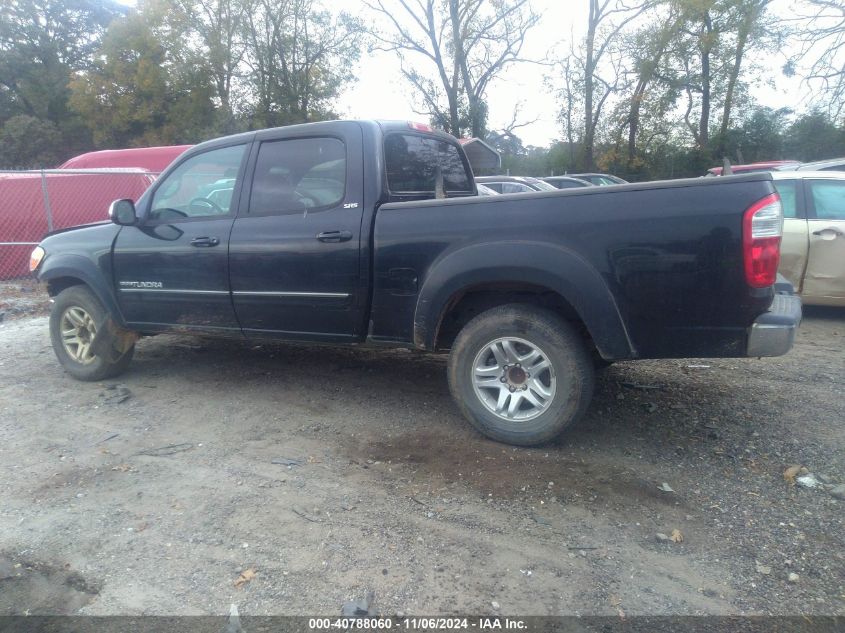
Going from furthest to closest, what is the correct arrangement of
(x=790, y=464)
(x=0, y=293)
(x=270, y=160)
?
(x=0, y=293), (x=270, y=160), (x=790, y=464)

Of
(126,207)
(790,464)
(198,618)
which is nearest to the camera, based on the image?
(198,618)

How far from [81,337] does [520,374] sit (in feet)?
12.3

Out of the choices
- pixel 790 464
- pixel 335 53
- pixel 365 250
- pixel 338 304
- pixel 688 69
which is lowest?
pixel 790 464

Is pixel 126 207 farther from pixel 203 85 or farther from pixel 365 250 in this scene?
pixel 203 85

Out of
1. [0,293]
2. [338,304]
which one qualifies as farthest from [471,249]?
[0,293]

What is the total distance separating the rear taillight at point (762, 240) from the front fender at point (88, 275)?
14.6 ft

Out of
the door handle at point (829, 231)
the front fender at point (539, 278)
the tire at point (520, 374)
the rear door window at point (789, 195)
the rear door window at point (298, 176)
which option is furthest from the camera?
the rear door window at point (789, 195)

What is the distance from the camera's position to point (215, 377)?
5.56m

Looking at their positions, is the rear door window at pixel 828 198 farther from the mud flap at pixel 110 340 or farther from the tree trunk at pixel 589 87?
the tree trunk at pixel 589 87

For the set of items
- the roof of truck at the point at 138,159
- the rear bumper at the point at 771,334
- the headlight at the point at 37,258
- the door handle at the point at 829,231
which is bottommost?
the rear bumper at the point at 771,334

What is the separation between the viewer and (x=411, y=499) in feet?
11.3

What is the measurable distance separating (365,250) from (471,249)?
75 cm

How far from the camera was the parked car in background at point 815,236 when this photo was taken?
265 inches

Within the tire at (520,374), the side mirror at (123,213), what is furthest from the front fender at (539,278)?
the side mirror at (123,213)
